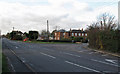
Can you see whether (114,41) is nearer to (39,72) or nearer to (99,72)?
(99,72)

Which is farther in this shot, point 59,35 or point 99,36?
point 59,35

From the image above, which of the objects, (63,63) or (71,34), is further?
(71,34)

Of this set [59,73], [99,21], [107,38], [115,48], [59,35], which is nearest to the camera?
[59,73]

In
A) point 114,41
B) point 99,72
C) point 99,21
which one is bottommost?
point 99,72

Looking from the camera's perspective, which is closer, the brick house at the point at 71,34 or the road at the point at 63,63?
the road at the point at 63,63

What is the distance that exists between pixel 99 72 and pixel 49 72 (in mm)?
2714

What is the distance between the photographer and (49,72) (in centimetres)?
845

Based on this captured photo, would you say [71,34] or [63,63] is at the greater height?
[71,34]

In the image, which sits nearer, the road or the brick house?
the road

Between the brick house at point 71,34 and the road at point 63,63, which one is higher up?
the brick house at point 71,34

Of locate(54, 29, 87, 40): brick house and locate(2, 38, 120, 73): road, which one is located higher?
locate(54, 29, 87, 40): brick house

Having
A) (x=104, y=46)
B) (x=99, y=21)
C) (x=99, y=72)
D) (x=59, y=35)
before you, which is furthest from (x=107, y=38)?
(x=59, y=35)

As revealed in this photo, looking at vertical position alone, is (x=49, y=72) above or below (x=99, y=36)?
below

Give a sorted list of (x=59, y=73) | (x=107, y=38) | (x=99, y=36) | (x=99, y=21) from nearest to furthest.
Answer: (x=59, y=73)
(x=107, y=38)
(x=99, y=36)
(x=99, y=21)
